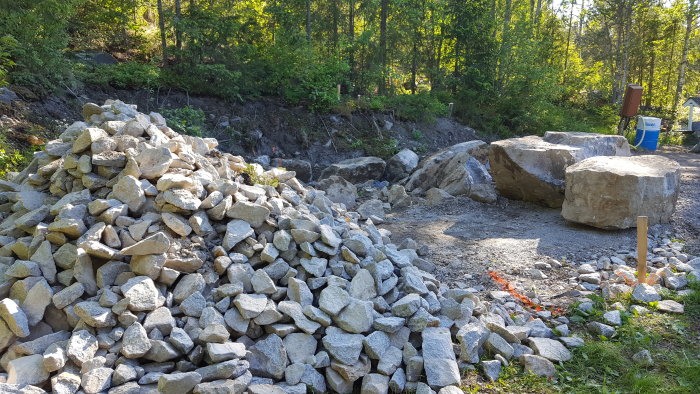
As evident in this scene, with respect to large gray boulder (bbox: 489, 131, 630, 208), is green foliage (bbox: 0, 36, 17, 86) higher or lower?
higher

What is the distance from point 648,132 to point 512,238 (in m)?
9.13

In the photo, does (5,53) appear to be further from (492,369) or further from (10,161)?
(492,369)

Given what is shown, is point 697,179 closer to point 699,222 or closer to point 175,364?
point 699,222

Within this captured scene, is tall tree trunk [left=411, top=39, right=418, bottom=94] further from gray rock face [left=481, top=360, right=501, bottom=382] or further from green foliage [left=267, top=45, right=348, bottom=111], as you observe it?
gray rock face [left=481, top=360, right=501, bottom=382]

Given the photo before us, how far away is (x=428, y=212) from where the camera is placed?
8109mm

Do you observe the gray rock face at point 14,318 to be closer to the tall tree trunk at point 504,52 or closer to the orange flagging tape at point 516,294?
the orange flagging tape at point 516,294

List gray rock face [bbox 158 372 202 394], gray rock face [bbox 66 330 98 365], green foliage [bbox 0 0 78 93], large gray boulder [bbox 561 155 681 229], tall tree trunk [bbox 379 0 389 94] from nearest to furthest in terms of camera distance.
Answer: gray rock face [bbox 158 372 202 394] < gray rock face [bbox 66 330 98 365] < large gray boulder [bbox 561 155 681 229] < green foliage [bbox 0 0 78 93] < tall tree trunk [bbox 379 0 389 94]

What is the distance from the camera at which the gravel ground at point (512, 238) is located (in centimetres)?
532

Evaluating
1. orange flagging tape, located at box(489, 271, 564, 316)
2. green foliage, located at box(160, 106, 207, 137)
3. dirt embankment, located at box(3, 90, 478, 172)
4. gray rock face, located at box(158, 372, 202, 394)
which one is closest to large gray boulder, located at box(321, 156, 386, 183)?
dirt embankment, located at box(3, 90, 478, 172)

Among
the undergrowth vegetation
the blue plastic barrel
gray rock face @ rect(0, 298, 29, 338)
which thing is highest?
the blue plastic barrel

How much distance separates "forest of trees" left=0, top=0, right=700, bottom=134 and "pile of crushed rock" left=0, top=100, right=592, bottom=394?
4549 mm

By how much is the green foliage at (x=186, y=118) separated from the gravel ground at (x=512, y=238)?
417cm

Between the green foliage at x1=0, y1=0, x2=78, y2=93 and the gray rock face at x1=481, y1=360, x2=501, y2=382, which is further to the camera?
the green foliage at x1=0, y1=0, x2=78, y2=93

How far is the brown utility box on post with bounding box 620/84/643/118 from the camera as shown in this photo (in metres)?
13.8
